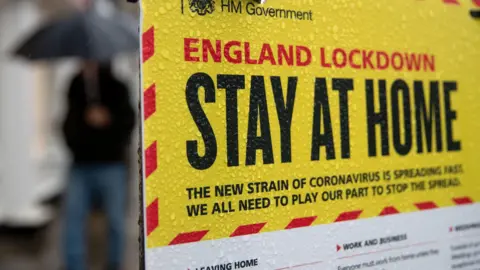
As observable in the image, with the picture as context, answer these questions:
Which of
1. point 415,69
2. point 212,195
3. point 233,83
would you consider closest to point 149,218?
point 212,195

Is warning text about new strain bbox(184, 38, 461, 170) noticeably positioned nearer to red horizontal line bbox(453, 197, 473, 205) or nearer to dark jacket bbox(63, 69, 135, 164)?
red horizontal line bbox(453, 197, 473, 205)

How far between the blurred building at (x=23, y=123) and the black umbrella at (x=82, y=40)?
7.92 feet

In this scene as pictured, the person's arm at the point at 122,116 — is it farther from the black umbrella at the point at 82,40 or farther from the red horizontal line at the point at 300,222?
the red horizontal line at the point at 300,222

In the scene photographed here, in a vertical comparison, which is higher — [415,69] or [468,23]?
[468,23]

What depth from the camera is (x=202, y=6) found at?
5.33 ft

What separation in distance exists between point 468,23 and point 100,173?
364cm

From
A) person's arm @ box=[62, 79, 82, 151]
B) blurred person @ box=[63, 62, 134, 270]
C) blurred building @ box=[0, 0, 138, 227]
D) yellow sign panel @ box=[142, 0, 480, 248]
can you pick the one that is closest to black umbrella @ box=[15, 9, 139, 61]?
blurred person @ box=[63, 62, 134, 270]

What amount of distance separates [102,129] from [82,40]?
0.79 meters

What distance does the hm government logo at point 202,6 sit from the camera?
1607 mm

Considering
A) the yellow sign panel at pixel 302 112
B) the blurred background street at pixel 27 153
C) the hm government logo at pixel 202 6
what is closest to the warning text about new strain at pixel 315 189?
the yellow sign panel at pixel 302 112

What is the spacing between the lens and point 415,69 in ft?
6.84

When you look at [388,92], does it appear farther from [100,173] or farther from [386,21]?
[100,173]

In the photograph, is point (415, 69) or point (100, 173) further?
point (100, 173)

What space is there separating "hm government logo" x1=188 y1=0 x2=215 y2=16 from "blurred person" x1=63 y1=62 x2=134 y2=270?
12.1 feet
